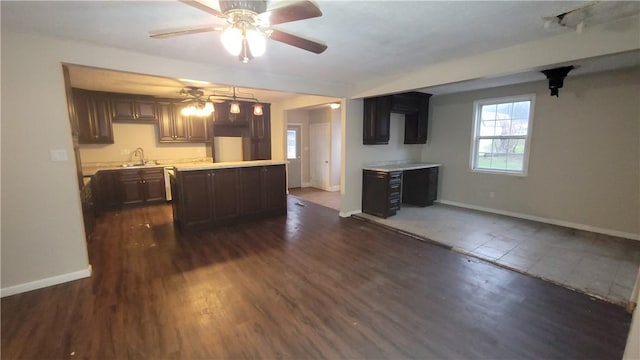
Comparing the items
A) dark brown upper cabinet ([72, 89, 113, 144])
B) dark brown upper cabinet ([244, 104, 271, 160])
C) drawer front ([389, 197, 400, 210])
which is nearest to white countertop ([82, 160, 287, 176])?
dark brown upper cabinet ([72, 89, 113, 144])

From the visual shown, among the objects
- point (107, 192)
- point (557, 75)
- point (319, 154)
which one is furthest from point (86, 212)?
point (557, 75)

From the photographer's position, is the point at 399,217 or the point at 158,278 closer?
the point at 158,278

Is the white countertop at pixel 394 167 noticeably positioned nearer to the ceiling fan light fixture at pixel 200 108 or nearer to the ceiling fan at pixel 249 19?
the ceiling fan light fixture at pixel 200 108

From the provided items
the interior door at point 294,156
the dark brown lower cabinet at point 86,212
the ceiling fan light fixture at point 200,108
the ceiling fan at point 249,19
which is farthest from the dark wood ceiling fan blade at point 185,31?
the interior door at point 294,156

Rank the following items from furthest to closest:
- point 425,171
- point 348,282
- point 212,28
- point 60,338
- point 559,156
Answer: point 425,171 < point 559,156 < point 348,282 < point 60,338 < point 212,28

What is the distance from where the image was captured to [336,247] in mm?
3582

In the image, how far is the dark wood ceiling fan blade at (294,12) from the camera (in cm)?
141

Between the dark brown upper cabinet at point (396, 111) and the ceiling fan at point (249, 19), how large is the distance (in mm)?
3352

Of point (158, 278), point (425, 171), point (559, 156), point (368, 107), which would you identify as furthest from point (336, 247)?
point (559, 156)

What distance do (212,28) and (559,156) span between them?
210 inches

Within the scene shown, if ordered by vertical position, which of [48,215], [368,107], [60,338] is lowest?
[60,338]

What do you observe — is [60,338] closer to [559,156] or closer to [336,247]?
[336,247]

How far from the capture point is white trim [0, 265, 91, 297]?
2.48 meters

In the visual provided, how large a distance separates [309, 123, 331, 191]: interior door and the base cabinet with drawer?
98.8 inches
